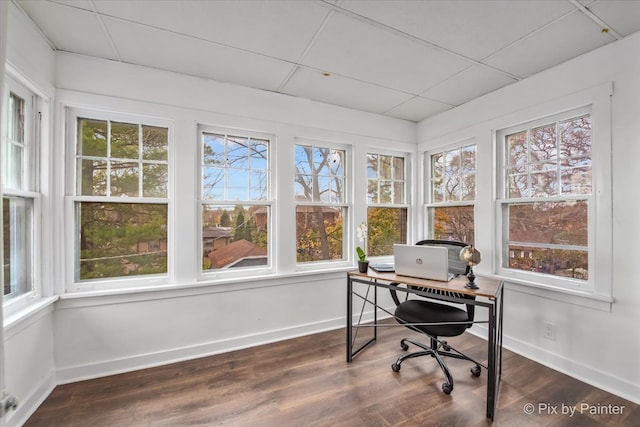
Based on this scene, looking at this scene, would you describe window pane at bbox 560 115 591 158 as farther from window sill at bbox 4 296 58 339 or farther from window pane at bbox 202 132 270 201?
window sill at bbox 4 296 58 339

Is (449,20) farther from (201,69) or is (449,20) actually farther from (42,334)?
(42,334)

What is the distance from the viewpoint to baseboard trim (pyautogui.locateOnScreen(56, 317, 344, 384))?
7.43ft

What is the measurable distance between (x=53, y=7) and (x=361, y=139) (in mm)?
2754

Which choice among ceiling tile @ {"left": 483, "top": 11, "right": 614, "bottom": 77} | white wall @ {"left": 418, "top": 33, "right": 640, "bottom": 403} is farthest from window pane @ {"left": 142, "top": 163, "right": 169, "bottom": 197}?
white wall @ {"left": 418, "top": 33, "right": 640, "bottom": 403}

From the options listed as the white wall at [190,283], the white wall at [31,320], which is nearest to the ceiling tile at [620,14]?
the white wall at [190,283]

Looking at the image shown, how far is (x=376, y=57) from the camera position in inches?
91.0

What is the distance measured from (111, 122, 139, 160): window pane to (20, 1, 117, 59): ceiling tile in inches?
21.5

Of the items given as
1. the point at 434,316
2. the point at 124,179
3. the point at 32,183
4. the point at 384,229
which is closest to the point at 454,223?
the point at 384,229

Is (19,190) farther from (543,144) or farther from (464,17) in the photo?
(543,144)

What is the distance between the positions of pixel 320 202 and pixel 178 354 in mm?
2014

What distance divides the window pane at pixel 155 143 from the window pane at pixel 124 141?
0.20 ft

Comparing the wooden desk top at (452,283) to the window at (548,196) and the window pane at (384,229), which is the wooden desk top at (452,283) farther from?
the window pane at (384,229)

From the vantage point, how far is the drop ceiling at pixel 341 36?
1792 mm

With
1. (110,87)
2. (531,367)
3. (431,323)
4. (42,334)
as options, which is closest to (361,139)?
(431,323)
